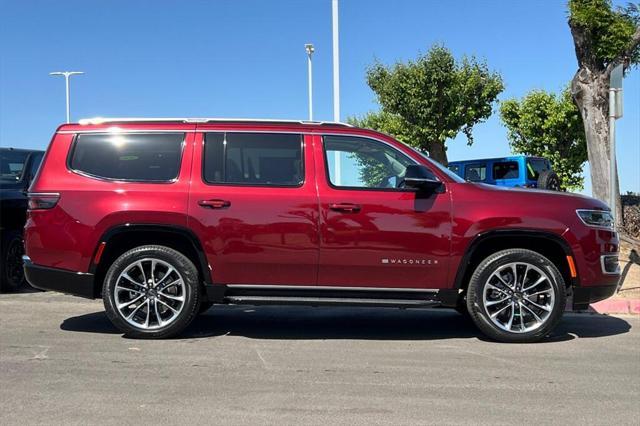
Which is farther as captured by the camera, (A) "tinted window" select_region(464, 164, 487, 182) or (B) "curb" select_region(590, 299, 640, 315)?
(A) "tinted window" select_region(464, 164, 487, 182)

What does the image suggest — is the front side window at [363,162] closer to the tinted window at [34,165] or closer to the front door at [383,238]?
the front door at [383,238]

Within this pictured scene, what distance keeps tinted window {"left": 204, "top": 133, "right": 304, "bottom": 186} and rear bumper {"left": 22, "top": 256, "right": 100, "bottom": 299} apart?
146 centimetres

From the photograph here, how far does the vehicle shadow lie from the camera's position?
6027 mm

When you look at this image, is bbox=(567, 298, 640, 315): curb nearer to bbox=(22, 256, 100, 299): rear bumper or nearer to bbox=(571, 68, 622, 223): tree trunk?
bbox=(22, 256, 100, 299): rear bumper

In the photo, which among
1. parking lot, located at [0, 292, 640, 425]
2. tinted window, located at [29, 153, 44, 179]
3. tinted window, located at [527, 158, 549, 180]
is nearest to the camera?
parking lot, located at [0, 292, 640, 425]

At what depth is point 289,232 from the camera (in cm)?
543

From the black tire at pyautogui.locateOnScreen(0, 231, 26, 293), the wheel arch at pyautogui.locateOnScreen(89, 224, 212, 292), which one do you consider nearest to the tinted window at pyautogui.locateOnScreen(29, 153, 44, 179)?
the black tire at pyautogui.locateOnScreen(0, 231, 26, 293)

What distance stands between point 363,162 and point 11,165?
5343mm

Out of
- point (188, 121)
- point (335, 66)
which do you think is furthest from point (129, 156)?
point (335, 66)

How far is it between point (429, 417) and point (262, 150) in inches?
A: 117

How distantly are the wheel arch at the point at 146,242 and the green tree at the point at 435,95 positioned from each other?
19.1 m

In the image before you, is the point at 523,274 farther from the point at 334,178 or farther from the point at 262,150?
the point at 262,150

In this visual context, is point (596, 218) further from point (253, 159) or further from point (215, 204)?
point (215, 204)

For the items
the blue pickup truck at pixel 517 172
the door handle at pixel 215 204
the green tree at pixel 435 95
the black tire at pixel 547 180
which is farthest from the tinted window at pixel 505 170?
the door handle at pixel 215 204
